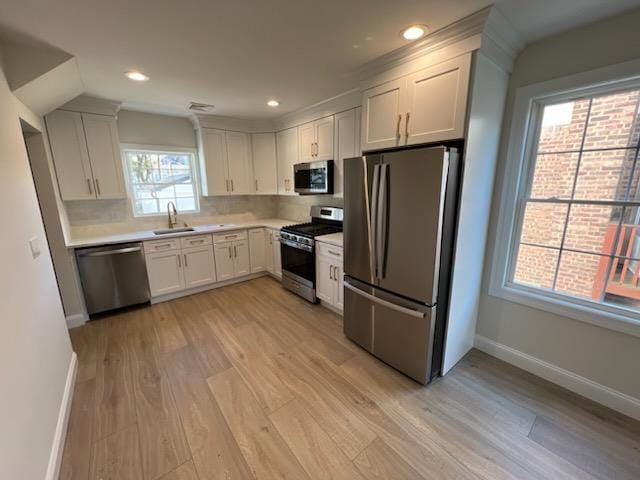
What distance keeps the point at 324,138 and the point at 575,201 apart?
2516mm

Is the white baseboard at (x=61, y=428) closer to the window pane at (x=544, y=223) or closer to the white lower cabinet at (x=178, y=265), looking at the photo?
the white lower cabinet at (x=178, y=265)

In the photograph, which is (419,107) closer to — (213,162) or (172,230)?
(213,162)

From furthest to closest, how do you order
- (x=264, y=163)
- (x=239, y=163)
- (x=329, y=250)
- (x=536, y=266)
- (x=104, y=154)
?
(x=264, y=163)
(x=239, y=163)
(x=104, y=154)
(x=329, y=250)
(x=536, y=266)

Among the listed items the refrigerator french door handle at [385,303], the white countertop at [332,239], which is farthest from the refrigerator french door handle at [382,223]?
the white countertop at [332,239]

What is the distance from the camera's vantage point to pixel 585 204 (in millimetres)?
1884

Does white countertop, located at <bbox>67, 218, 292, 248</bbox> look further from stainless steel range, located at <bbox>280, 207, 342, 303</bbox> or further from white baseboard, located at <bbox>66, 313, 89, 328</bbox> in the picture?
white baseboard, located at <bbox>66, 313, 89, 328</bbox>

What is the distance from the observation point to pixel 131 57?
80.4 inches

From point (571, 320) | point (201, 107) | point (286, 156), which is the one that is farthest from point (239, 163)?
point (571, 320)

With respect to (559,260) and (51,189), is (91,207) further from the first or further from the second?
(559,260)

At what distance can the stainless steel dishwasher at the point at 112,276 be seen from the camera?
2951mm

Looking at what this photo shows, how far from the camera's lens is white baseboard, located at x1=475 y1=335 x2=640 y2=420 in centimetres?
177

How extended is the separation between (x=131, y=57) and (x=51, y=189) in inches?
65.6

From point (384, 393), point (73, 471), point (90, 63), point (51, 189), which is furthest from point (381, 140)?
point (51, 189)

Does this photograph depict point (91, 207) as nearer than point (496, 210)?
No
